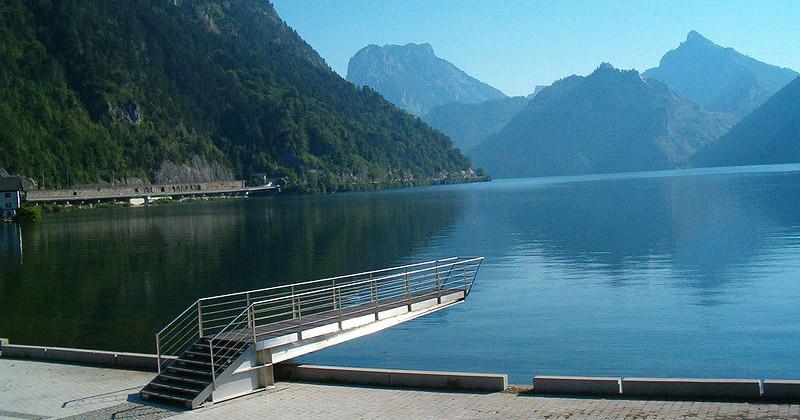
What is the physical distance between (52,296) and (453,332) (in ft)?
85.0

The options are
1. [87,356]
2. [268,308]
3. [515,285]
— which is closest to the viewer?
[87,356]

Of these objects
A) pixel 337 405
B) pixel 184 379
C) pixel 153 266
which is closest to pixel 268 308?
pixel 184 379

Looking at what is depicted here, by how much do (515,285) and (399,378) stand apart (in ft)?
92.3

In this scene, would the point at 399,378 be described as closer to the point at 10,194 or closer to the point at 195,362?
the point at 195,362

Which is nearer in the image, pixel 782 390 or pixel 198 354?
pixel 782 390

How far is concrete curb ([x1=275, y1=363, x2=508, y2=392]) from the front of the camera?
746 inches

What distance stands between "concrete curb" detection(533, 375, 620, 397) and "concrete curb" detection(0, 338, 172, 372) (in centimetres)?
1051

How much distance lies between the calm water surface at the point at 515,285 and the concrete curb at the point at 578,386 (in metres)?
7.91

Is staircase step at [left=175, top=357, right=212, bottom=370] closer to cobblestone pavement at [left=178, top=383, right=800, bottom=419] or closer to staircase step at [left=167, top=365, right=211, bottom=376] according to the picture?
staircase step at [left=167, top=365, right=211, bottom=376]

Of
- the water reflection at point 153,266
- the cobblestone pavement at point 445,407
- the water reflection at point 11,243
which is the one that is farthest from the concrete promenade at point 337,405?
the water reflection at point 11,243

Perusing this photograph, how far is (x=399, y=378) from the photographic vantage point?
19734 millimetres

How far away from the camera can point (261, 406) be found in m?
18.7

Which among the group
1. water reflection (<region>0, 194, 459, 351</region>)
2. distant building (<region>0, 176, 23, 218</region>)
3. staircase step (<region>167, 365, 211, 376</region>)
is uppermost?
distant building (<region>0, 176, 23, 218</region>)

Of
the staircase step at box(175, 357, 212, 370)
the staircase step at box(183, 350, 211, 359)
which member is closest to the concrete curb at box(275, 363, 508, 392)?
the staircase step at box(183, 350, 211, 359)
